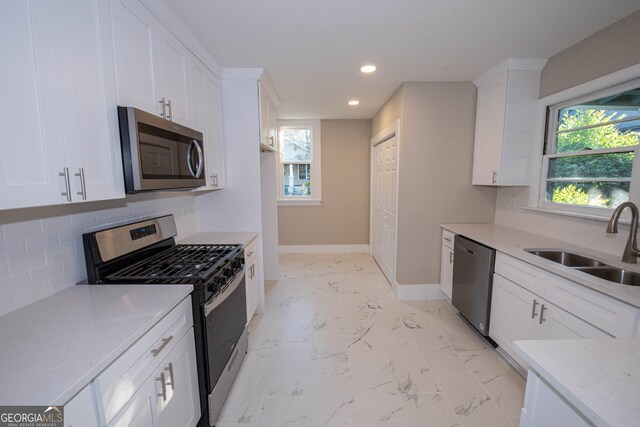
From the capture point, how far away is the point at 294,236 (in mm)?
5340

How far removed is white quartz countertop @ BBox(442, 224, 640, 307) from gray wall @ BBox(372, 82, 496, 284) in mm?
225

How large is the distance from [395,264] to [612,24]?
2.70 meters

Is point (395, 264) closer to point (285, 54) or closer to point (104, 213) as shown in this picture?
point (285, 54)

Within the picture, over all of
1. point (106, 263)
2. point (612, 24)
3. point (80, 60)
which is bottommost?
point (106, 263)

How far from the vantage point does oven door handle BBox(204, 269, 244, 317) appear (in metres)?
1.55

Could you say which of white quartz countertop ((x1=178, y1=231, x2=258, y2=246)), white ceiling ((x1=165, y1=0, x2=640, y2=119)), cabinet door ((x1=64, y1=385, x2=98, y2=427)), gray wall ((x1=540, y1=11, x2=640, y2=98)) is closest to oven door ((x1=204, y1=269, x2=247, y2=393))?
white quartz countertop ((x1=178, y1=231, x2=258, y2=246))

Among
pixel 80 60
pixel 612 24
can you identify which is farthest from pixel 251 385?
pixel 612 24

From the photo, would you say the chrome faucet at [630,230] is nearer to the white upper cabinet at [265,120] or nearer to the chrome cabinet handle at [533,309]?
the chrome cabinet handle at [533,309]

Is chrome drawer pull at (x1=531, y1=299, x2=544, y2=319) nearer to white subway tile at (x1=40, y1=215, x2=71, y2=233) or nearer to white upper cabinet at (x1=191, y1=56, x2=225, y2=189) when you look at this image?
white upper cabinet at (x1=191, y1=56, x2=225, y2=189)

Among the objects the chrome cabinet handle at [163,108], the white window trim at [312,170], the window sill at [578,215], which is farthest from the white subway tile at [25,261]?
the white window trim at [312,170]

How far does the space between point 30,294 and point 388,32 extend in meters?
2.62

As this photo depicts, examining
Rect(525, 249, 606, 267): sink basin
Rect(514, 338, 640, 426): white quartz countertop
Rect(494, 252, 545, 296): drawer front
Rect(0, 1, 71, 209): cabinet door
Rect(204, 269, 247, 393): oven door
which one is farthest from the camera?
Rect(525, 249, 606, 267): sink basin

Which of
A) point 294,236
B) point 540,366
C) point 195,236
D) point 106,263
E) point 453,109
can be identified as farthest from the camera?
point 294,236

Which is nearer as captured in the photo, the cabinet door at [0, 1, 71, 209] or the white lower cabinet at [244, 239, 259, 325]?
the cabinet door at [0, 1, 71, 209]
